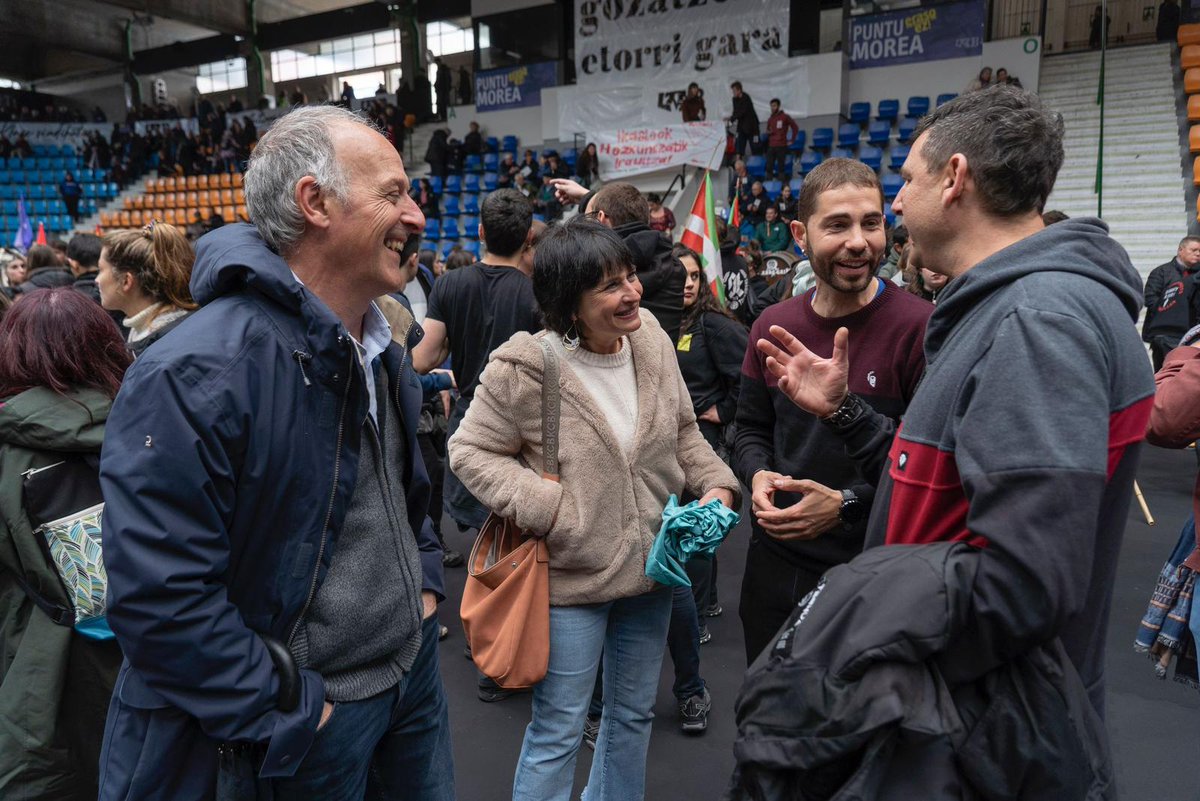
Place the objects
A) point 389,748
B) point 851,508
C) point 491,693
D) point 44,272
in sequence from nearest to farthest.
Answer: point 389,748
point 851,508
point 491,693
point 44,272

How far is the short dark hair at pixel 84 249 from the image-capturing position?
15.7 feet

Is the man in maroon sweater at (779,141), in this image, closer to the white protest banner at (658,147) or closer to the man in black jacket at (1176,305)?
the white protest banner at (658,147)

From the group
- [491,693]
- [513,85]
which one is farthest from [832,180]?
[513,85]

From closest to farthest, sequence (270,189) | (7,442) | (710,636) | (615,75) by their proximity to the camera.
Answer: (270,189) < (7,442) < (710,636) < (615,75)

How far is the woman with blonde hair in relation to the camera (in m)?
2.79

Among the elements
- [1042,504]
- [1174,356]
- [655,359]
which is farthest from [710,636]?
[1042,504]

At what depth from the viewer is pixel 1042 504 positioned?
39.3 inches

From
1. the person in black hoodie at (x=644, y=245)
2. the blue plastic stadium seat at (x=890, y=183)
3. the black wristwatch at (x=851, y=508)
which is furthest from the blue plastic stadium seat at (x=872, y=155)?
the black wristwatch at (x=851, y=508)

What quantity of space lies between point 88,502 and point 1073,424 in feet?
6.16

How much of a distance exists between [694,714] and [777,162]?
11544mm

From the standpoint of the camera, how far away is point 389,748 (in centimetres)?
162

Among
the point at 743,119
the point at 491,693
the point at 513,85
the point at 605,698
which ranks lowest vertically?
the point at 491,693

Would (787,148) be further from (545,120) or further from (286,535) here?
(286,535)

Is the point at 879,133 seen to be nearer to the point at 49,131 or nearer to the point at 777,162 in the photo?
the point at 777,162
